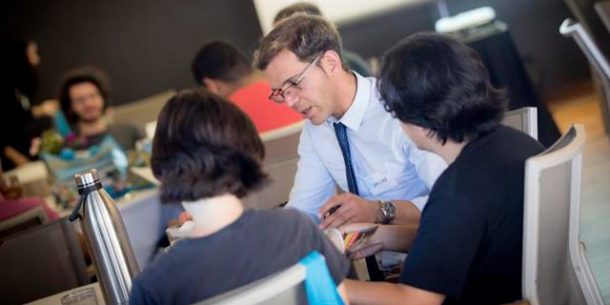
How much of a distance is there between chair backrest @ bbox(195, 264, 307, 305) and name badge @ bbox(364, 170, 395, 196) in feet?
3.43

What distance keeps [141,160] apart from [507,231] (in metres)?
2.89

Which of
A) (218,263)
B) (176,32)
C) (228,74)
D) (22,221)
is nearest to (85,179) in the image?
(218,263)

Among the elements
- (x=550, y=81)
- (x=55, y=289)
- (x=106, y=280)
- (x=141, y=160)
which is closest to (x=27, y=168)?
(x=141, y=160)

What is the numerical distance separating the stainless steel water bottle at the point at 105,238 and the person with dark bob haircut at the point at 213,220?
0.39m

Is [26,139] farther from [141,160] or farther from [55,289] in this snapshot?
[55,289]

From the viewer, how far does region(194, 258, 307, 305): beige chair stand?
1.36m

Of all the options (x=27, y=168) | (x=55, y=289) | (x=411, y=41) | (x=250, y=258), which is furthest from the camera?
(x=27, y=168)

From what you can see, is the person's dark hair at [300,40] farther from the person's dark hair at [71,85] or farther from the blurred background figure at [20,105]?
the blurred background figure at [20,105]

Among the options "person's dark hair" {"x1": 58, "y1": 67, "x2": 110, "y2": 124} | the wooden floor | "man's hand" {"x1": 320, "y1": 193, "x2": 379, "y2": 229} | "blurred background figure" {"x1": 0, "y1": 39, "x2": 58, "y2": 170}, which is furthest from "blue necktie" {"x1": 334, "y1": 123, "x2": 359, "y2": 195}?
"blurred background figure" {"x1": 0, "y1": 39, "x2": 58, "y2": 170}

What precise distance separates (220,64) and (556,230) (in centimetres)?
254

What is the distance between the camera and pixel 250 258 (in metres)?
1.61

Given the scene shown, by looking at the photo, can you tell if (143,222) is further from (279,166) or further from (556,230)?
(556,230)

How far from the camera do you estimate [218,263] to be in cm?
160

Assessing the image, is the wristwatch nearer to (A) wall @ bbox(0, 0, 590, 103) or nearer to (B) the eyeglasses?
(B) the eyeglasses
